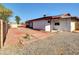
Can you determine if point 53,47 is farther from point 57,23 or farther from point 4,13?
point 4,13

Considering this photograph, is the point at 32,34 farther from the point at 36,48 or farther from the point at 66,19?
the point at 66,19

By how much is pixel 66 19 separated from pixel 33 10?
105 cm

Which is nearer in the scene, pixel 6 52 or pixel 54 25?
pixel 6 52

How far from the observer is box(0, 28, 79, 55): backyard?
4902 mm

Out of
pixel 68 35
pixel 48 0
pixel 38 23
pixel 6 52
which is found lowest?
pixel 6 52

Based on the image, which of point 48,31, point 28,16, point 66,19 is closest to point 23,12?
point 28,16

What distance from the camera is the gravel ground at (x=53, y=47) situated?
16.0ft

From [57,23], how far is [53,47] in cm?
77

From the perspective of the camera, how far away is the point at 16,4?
16.3 feet

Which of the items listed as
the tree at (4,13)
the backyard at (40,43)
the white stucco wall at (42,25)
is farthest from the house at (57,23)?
the tree at (4,13)

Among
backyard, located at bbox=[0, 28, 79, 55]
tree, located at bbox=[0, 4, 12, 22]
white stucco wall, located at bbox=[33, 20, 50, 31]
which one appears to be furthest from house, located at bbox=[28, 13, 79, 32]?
tree, located at bbox=[0, 4, 12, 22]

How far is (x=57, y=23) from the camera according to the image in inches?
209

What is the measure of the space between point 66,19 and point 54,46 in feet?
3.04

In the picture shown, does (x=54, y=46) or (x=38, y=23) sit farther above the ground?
(x=38, y=23)
